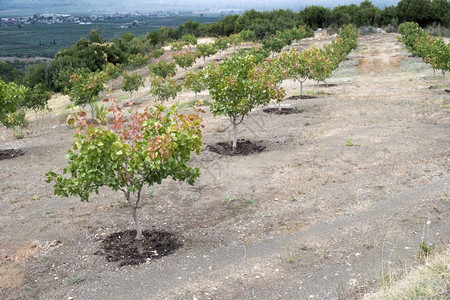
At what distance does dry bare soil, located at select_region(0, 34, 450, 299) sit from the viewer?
9008 mm

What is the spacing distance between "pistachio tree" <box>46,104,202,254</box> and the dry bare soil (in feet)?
6.23

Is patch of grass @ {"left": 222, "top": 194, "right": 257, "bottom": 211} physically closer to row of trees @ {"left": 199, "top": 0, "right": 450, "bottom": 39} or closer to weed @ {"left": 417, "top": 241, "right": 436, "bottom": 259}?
weed @ {"left": 417, "top": 241, "right": 436, "bottom": 259}

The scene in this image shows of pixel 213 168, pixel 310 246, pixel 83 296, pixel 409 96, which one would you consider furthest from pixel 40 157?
pixel 409 96

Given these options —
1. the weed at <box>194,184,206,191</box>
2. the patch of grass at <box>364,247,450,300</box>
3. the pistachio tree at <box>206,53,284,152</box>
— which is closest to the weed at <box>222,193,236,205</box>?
the weed at <box>194,184,206,191</box>


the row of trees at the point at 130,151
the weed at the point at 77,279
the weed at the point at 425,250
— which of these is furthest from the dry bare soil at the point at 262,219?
the row of trees at the point at 130,151

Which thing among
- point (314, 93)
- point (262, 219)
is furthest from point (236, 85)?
point (314, 93)

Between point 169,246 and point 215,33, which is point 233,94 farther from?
point 215,33

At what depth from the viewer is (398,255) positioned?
9242 millimetres

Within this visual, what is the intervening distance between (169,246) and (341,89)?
973 inches

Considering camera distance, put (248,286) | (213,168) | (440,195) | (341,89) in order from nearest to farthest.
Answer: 1. (248,286)
2. (440,195)
3. (213,168)
4. (341,89)

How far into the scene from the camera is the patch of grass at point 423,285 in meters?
6.44

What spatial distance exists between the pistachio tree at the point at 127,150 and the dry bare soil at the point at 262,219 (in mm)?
1899

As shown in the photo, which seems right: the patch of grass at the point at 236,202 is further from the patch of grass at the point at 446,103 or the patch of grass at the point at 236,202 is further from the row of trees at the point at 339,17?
the row of trees at the point at 339,17

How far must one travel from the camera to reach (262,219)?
11891 millimetres
